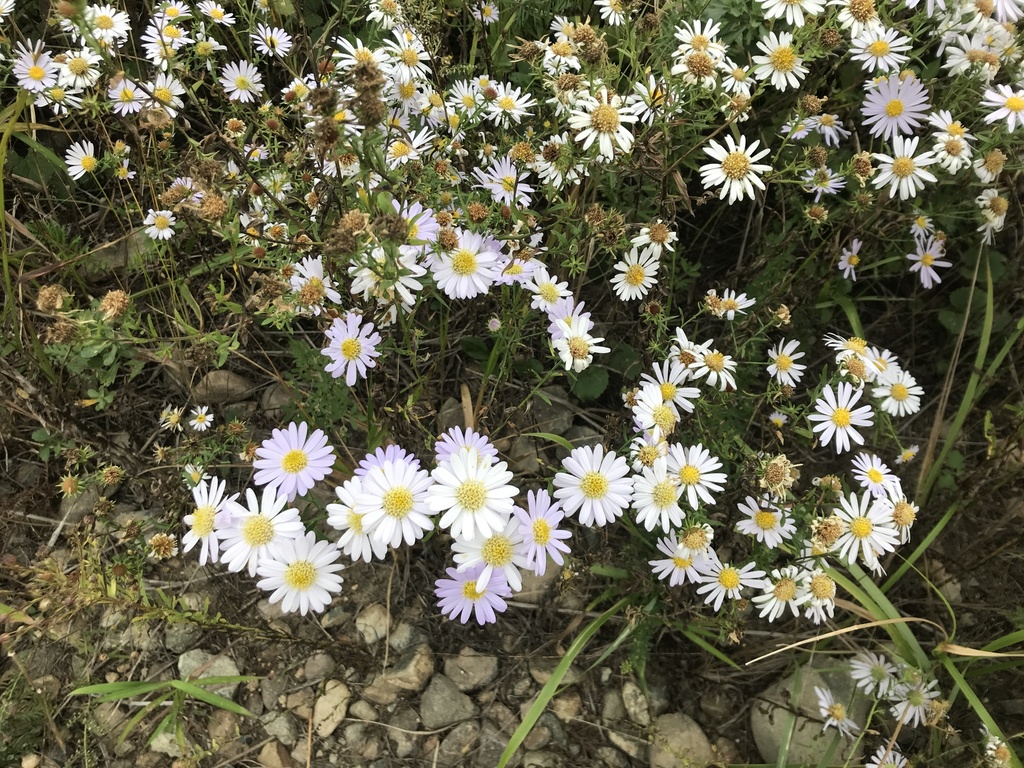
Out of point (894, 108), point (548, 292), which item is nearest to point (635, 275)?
point (548, 292)

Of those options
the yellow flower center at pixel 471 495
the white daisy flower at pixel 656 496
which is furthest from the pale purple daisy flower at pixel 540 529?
the white daisy flower at pixel 656 496

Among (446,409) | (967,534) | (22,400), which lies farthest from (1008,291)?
(22,400)

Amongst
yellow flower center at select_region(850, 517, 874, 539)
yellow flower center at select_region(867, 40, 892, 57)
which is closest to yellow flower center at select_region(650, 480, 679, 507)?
yellow flower center at select_region(850, 517, 874, 539)

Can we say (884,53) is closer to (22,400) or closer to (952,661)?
(952,661)

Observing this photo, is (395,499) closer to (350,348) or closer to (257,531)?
(257,531)

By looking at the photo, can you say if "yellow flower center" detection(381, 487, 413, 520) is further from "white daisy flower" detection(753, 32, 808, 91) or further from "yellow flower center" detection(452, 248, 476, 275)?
"white daisy flower" detection(753, 32, 808, 91)

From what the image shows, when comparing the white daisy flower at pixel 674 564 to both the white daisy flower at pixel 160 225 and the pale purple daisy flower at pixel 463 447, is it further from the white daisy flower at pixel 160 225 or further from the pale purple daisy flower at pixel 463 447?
the white daisy flower at pixel 160 225
